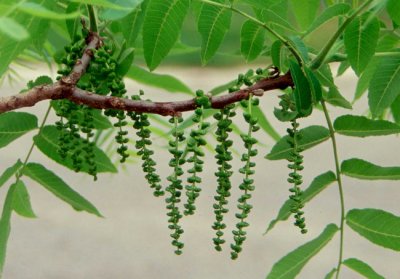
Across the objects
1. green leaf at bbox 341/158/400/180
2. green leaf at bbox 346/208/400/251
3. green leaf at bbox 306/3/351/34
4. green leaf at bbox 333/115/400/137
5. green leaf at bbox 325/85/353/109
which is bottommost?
green leaf at bbox 346/208/400/251

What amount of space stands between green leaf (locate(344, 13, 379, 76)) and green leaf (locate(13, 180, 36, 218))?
0.26 metres

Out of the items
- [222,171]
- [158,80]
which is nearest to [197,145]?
Result: [222,171]

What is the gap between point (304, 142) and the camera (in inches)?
22.7

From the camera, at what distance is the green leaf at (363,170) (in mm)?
570

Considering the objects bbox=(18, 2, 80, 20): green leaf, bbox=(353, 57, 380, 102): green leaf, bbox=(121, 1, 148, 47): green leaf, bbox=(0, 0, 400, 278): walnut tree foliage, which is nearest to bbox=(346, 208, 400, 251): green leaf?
bbox=(0, 0, 400, 278): walnut tree foliage

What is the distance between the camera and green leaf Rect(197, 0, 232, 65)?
513mm

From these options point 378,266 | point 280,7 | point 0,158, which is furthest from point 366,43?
point 0,158

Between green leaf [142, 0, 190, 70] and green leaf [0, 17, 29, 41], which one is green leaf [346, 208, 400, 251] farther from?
green leaf [0, 17, 29, 41]

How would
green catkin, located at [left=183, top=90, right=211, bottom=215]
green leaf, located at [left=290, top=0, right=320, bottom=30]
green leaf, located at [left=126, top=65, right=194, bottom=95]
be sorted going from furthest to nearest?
green leaf, located at [left=126, top=65, right=194, bottom=95]
green leaf, located at [left=290, top=0, right=320, bottom=30]
green catkin, located at [left=183, top=90, right=211, bottom=215]

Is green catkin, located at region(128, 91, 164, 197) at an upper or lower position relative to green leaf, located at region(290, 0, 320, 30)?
lower

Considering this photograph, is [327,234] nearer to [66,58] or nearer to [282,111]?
[282,111]

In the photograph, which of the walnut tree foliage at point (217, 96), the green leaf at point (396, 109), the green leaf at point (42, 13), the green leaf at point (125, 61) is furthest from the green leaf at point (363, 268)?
the green leaf at point (42, 13)

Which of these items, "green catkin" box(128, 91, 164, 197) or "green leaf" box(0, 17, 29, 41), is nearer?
"green leaf" box(0, 17, 29, 41)

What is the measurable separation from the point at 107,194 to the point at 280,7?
5.70ft
